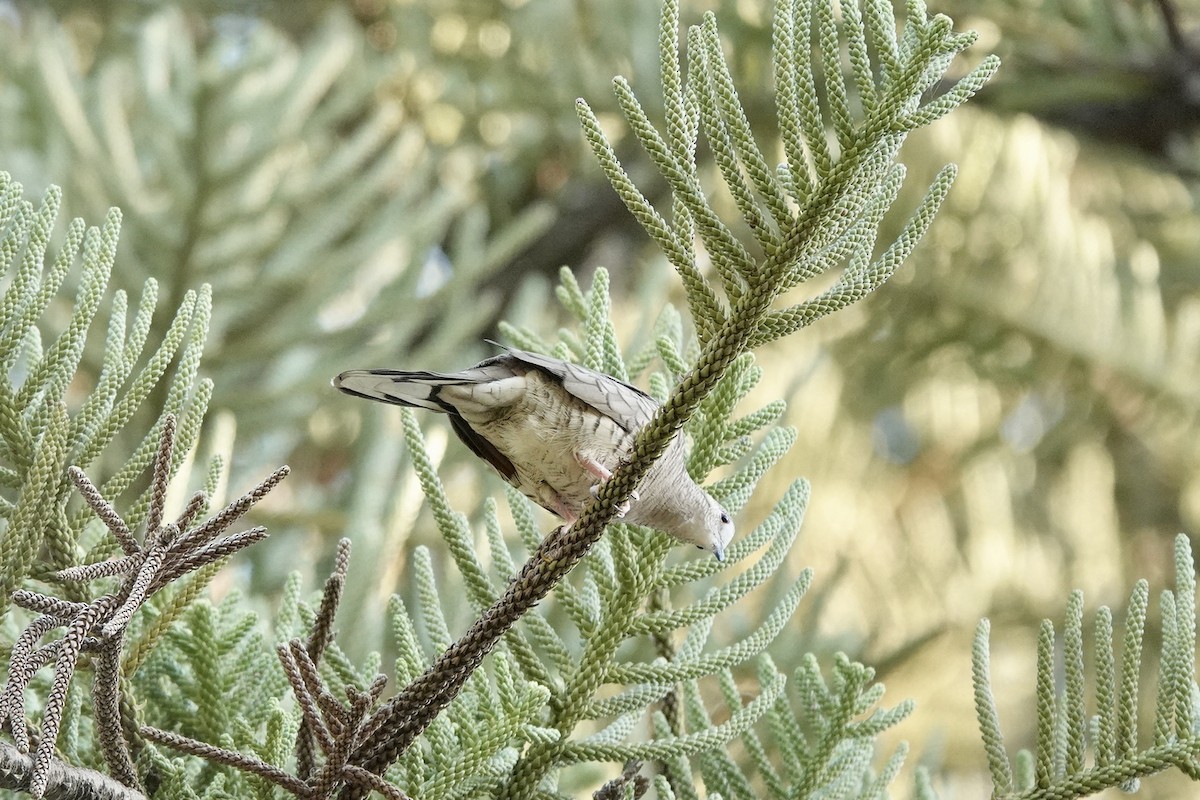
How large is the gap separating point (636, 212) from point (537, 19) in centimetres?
184

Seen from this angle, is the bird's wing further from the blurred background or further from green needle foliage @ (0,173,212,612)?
the blurred background

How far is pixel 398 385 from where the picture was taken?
2.48ft

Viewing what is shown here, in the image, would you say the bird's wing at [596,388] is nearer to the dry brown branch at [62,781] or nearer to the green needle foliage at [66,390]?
the green needle foliage at [66,390]

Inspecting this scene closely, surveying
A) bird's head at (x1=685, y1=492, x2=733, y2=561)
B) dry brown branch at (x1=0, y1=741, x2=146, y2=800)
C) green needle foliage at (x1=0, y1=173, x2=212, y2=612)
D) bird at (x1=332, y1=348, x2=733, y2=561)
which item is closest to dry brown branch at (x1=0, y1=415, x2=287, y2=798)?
dry brown branch at (x1=0, y1=741, x2=146, y2=800)

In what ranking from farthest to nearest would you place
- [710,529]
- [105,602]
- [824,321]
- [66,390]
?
[824,321] → [710,529] → [66,390] → [105,602]

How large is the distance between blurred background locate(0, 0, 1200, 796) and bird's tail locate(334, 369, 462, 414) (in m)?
0.65

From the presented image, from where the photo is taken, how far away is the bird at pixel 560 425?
2.56 ft

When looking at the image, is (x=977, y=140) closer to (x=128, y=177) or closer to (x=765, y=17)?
(x=765, y=17)

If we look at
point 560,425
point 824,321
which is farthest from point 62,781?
point 824,321

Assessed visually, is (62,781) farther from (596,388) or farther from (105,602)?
(596,388)

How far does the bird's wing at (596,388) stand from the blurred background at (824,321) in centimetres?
61

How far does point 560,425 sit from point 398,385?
0.13 m

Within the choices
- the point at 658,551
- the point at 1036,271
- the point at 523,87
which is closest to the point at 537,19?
the point at 523,87

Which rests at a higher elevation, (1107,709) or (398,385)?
(398,385)
